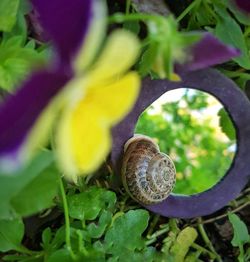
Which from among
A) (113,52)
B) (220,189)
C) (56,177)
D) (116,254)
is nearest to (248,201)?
(220,189)

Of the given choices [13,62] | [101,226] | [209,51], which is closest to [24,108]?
[209,51]

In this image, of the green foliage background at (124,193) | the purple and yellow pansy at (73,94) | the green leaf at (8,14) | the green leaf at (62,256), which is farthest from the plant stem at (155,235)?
the purple and yellow pansy at (73,94)

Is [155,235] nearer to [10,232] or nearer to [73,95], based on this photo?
[10,232]

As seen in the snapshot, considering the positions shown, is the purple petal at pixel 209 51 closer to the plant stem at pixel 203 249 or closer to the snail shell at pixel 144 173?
the snail shell at pixel 144 173

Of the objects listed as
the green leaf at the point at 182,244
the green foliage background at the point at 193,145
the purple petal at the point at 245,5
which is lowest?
the green leaf at the point at 182,244

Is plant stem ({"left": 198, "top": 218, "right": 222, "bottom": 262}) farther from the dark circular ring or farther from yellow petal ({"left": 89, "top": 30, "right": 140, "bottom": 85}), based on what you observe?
yellow petal ({"left": 89, "top": 30, "right": 140, "bottom": 85})

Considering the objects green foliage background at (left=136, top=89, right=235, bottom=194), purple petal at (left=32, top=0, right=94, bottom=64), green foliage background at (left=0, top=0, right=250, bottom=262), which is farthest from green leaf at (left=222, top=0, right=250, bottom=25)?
purple petal at (left=32, top=0, right=94, bottom=64)
